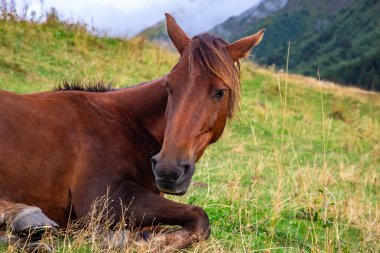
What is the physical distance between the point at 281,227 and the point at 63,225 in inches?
110

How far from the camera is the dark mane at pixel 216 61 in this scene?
164 inches

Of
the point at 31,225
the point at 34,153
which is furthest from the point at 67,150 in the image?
the point at 31,225

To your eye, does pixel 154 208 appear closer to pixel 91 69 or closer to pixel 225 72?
pixel 225 72

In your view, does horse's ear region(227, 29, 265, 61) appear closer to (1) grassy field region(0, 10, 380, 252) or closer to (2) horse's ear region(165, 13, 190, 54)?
A: (2) horse's ear region(165, 13, 190, 54)

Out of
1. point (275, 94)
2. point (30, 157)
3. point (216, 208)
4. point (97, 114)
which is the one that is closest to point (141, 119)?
point (97, 114)

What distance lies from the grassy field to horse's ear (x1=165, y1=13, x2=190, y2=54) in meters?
1.40

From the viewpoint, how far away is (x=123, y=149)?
4.55 m

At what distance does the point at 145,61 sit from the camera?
58.7 feet

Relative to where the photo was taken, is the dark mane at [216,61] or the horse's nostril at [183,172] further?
the dark mane at [216,61]

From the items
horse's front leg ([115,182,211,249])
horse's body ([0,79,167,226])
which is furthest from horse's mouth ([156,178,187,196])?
Result: horse's body ([0,79,167,226])

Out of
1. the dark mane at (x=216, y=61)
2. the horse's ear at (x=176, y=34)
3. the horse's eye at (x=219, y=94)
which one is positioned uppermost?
the horse's ear at (x=176, y=34)

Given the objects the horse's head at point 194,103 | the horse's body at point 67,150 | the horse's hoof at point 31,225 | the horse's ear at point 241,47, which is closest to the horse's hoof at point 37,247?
the horse's hoof at point 31,225

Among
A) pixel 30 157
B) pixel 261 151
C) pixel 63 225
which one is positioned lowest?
pixel 261 151

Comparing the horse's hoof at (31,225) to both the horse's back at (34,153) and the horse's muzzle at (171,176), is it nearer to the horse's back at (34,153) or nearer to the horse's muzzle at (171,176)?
the horse's back at (34,153)
